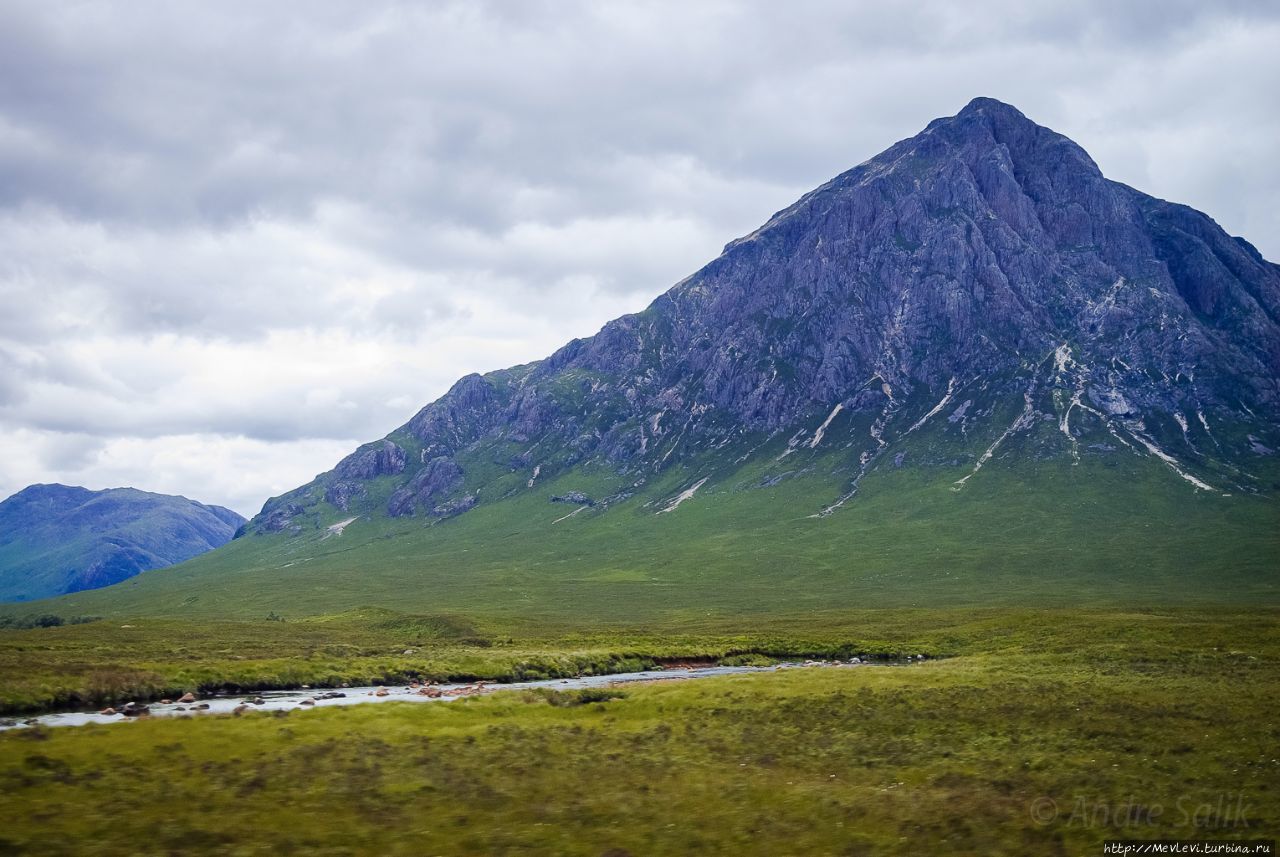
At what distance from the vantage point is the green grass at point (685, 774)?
1072 inches

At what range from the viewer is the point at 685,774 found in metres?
36.1

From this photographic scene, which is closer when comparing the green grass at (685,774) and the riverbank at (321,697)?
the green grass at (685,774)

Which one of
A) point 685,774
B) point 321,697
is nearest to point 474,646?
point 321,697

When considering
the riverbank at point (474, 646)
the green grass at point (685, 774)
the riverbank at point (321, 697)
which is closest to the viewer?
the green grass at point (685, 774)

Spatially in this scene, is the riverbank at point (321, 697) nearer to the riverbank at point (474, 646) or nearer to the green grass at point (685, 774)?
the riverbank at point (474, 646)

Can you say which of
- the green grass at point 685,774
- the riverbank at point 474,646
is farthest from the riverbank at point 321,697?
the green grass at point 685,774

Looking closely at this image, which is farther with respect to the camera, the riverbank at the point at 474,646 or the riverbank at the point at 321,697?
the riverbank at the point at 474,646

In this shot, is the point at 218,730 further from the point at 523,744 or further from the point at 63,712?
the point at 63,712

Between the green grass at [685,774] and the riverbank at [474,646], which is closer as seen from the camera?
the green grass at [685,774]

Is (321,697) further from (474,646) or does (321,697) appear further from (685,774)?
(474,646)

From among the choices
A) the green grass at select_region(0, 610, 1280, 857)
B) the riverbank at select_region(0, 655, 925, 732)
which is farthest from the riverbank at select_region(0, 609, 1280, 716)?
the green grass at select_region(0, 610, 1280, 857)

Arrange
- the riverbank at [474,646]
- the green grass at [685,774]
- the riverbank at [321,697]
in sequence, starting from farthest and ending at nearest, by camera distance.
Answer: the riverbank at [474,646], the riverbank at [321,697], the green grass at [685,774]

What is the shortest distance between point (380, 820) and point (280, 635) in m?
103

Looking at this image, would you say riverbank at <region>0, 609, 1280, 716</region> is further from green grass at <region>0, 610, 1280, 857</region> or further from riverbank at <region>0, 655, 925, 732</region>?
green grass at <region>0, 610, 1280, 857</region>
